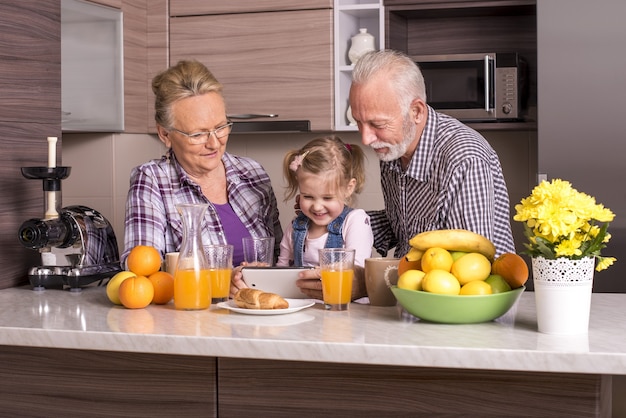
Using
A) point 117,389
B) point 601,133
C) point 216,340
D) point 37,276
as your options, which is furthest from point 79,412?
point 601,133

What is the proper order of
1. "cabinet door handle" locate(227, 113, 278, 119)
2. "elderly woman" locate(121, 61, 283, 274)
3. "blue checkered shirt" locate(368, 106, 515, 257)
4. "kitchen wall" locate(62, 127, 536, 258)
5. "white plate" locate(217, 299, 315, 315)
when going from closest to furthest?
"white plate" locate(217, 299, 315, 315)
"blue checkered shirt" locate(368, 106, 515, 257)
"elderly woman" locate(121, 61, 283, 274)
"cabinet door handle" locate(227, 113, 278, 119)
"kitchen wall" locate(62, 127, 536, 258)

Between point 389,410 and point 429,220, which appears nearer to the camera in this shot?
point 389,410

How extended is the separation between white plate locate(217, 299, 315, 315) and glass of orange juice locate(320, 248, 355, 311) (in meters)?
0.05

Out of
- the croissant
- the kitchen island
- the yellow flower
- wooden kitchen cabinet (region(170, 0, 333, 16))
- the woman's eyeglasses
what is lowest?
the kitchen island

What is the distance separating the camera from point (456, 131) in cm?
246

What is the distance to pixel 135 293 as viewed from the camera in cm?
204

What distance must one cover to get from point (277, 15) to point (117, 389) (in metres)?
2.44

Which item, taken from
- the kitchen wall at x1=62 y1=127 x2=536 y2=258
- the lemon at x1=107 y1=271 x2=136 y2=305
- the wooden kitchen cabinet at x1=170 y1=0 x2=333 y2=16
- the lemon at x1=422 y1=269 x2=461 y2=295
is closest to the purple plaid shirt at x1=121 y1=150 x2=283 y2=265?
the lemon at x1=107 y1=271 x2=136 y2=305

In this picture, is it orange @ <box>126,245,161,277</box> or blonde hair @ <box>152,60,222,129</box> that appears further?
blonde hair @ <box>152,60,222,129</box>

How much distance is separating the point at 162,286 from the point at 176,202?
0.54 m

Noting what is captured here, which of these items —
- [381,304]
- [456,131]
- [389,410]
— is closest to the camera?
[389,410]

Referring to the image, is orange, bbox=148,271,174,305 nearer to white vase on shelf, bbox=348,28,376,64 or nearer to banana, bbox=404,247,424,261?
banana, bbox=404,247,424,261

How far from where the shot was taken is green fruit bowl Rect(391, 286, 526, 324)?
1745 mm

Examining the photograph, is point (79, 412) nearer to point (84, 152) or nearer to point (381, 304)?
point (381, 304)
